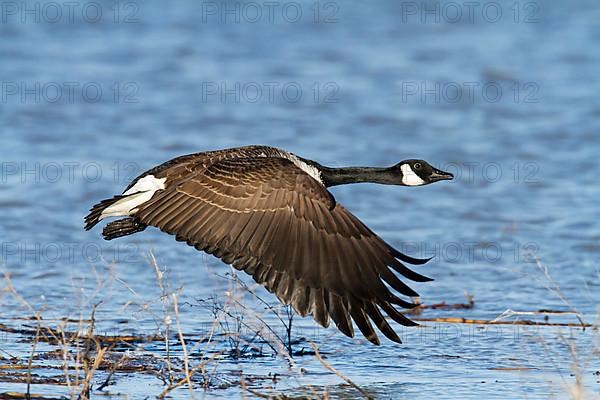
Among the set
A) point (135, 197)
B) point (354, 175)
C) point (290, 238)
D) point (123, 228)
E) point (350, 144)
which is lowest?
point (290, 238)

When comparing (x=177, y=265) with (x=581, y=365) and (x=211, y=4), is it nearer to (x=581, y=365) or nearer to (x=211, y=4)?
(x=581, y=365)

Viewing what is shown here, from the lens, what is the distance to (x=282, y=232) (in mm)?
7027

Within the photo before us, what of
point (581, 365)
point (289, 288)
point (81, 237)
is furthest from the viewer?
point (81, 237)

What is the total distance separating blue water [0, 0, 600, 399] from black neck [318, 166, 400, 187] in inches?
45.2

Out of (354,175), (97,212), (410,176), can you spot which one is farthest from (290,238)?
(410,176)

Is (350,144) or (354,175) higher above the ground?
(350,144)

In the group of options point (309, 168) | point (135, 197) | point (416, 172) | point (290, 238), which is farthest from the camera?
point (416, 172)

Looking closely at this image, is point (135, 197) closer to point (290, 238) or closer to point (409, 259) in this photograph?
point (290, 238)

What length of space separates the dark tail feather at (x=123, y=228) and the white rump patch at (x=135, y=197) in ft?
0.77

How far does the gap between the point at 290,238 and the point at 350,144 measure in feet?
26.5

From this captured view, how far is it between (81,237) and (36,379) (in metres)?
4.44

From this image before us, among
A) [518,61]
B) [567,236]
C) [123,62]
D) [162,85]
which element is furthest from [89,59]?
[567,236]

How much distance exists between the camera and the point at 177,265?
10.3 metres

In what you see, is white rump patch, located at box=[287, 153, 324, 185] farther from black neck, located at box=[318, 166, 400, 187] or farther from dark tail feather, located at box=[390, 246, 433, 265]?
dark tail feather, located at box=[390, 246, 433, 265]
